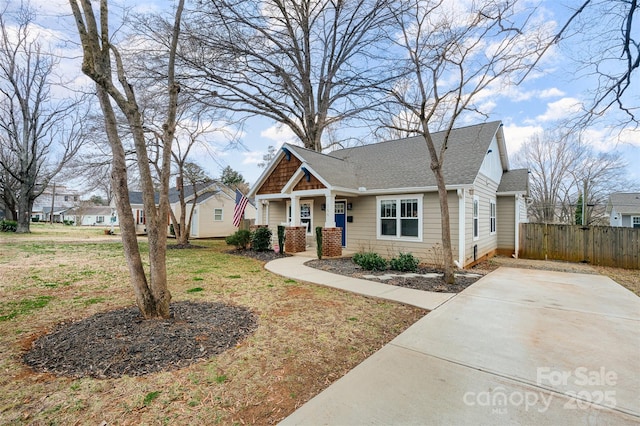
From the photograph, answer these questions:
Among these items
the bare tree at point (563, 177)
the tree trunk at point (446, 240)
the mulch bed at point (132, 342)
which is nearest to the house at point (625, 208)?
the bare tree at point (563, 177)

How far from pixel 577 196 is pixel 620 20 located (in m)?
29.7

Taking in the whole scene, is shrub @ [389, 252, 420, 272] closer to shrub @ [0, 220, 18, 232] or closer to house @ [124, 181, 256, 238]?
house @ [124, 181, 256, 238]

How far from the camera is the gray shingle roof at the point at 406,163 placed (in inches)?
394

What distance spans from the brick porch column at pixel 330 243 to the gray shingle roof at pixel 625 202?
29965 millimetres

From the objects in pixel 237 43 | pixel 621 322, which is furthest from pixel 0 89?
pixel 621 322

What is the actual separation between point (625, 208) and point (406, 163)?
2754cm

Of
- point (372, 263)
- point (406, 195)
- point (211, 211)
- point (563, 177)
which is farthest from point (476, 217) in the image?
point (563, 177)

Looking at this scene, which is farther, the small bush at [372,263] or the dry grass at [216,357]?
the small bush at [372,263]

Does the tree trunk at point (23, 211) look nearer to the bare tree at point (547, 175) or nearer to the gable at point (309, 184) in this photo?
the gable at point (309, 184)

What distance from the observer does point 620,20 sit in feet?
14.6

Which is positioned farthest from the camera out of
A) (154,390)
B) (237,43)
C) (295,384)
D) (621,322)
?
(237,43)

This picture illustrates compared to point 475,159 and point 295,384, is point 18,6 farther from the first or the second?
point 475,159

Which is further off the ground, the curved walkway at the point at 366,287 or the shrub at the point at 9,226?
the shrub at the point at 9,226

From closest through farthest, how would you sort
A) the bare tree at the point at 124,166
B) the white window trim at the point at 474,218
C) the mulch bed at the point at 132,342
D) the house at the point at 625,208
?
the mulch bed at the point at 132,342 < the bare tree at the point at 124,166 < the white window trim at the point at 474,218 < the house at the point at 625,208
